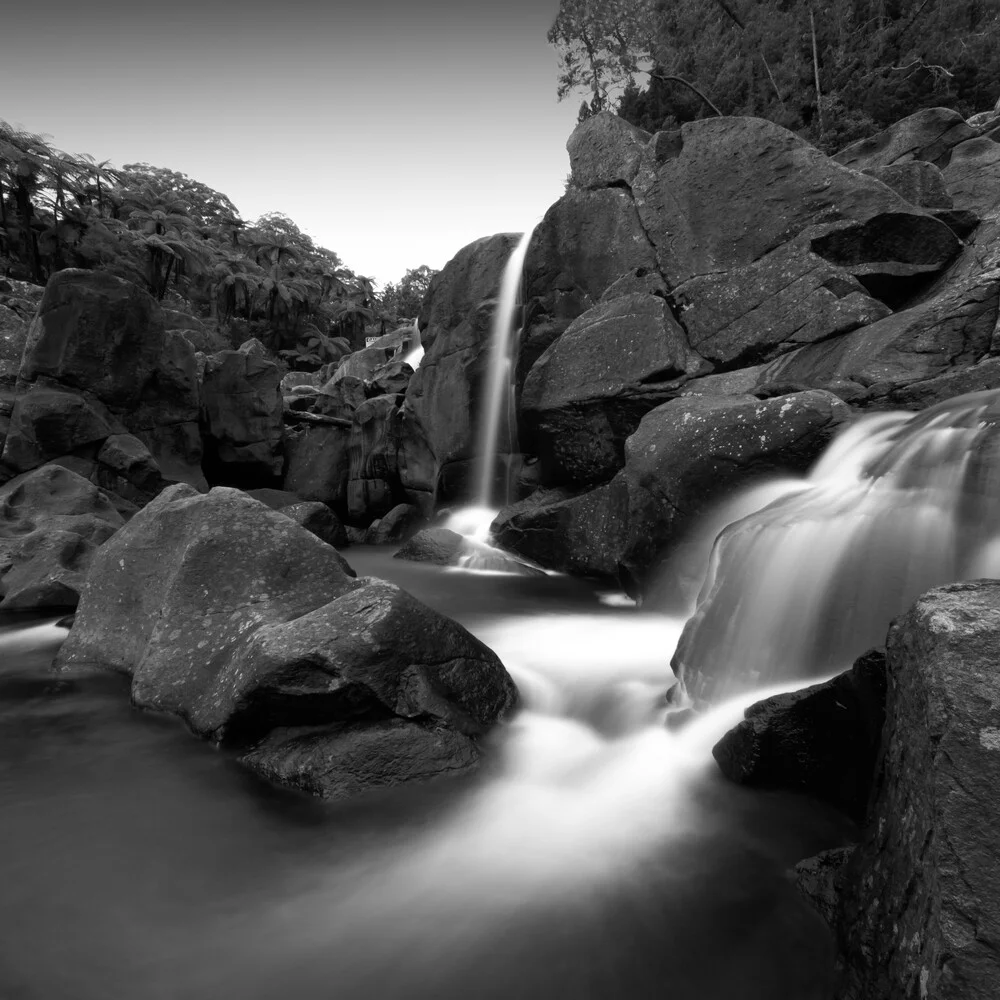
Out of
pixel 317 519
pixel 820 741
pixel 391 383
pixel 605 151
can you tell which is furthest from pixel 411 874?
pixel 391 383

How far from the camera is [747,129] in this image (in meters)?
11.9

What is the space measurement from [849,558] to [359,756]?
3560 mm

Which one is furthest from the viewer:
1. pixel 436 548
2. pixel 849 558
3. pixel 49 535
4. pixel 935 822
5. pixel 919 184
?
pixel 919 184

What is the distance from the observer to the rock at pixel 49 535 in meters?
8.16

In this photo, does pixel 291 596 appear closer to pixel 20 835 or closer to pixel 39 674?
pixel 20 835

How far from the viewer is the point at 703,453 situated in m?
7.49

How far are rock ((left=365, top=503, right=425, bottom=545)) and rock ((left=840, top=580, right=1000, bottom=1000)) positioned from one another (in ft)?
44.4

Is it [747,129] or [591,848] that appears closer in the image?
[591,848]

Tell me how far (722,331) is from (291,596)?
834 centimetres

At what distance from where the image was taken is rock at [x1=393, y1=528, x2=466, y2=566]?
38.4ft

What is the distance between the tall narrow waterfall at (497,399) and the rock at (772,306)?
4.28m

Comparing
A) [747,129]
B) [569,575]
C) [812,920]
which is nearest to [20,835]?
[812,920]

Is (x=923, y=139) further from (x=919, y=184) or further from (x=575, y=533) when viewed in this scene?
(x=575, y=533)

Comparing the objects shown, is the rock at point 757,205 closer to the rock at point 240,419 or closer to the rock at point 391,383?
the rock at point 391,383
